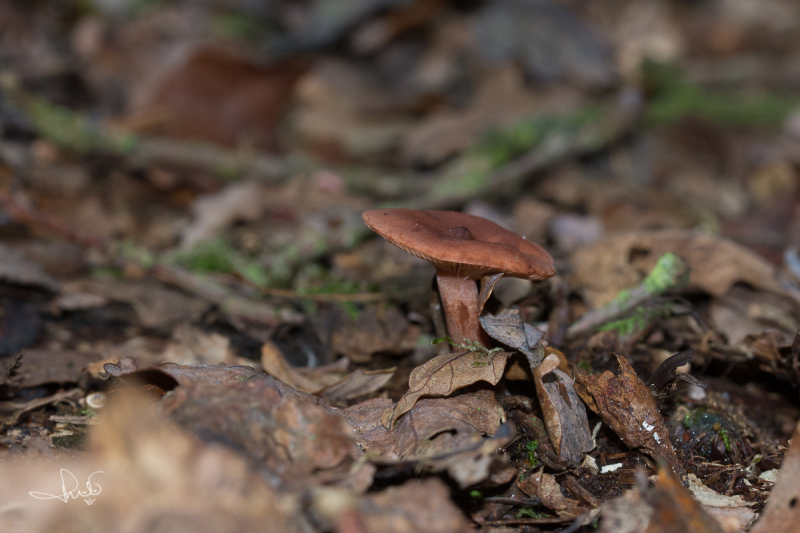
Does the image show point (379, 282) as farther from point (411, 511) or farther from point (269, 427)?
point (411, 511)

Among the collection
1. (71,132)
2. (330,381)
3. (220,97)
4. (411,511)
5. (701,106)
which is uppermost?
(220,97)

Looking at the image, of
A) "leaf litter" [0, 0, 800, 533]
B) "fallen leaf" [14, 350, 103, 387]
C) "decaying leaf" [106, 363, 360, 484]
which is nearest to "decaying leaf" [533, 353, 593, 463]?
"leaf litter" [0, 0, 800, 533]

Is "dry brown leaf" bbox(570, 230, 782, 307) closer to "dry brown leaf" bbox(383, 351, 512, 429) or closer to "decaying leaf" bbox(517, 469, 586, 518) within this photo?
"dry brown leaf" bbox(383, 351, 512, 429)

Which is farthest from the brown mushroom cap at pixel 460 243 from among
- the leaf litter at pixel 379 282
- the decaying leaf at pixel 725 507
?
the decaying leaf at pixel 725 507

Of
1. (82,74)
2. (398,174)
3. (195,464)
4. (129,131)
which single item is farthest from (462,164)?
(82,74)

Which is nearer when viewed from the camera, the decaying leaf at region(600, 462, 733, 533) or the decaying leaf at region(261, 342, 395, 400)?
the decaying leaf at region(600, 462, 733, 533)

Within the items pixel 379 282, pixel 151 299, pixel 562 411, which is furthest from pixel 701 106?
pixel 151 299
